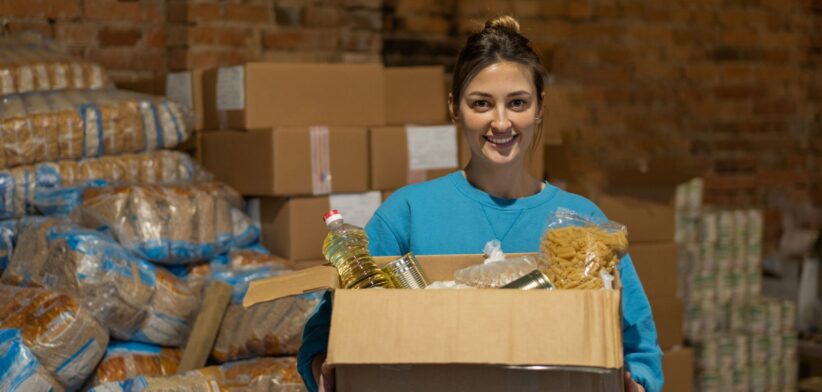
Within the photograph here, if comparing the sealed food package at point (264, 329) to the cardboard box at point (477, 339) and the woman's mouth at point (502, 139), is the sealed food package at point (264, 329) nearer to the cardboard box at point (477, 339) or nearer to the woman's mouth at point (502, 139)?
the woman's mouth at point (502, 139)

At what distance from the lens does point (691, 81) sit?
479cm

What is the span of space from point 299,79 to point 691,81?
231cm

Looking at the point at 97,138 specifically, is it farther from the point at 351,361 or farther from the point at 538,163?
the point at 351,361

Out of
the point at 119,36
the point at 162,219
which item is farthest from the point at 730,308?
the point at 119,36

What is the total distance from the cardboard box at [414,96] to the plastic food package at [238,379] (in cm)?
97

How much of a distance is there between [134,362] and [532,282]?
158cm

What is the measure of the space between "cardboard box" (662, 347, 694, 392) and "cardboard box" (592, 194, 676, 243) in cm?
39

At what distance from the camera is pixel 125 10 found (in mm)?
3408

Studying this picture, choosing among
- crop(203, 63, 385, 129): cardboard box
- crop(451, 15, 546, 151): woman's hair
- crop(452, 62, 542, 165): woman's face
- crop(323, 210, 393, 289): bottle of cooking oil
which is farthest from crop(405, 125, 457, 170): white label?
crop(323, 210, 393, 289): bottle of cooking oil

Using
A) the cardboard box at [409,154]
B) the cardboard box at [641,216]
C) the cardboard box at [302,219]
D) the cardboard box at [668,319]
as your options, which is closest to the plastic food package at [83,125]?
the cardboard box at [302,219]

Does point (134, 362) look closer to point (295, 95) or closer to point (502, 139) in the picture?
point (295, 95)

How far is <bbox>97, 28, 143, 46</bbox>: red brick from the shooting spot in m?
3.38

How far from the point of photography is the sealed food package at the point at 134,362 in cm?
257

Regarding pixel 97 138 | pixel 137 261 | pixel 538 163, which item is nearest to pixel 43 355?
pixel 137 261
